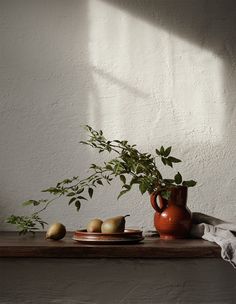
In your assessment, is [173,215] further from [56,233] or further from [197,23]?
[197,23]

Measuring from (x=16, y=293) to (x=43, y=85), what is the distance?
3.74ft

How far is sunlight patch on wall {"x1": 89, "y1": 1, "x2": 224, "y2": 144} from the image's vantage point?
2658 mm

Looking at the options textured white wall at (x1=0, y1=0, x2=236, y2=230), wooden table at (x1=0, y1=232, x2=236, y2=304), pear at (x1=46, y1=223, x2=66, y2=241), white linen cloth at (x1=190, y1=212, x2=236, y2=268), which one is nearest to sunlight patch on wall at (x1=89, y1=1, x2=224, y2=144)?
textured white wall at (x1=0, y1=0, x2=236, y2=230)

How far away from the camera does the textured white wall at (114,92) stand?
2637 mm

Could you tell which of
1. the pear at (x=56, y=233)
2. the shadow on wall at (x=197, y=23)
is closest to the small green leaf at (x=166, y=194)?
the pear at (x=56, y=233)

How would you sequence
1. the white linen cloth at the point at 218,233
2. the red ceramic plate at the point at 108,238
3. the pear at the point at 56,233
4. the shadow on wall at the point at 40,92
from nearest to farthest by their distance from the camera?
the white linen cloth at the point at 218,233, the red ceramic plate at the point at 108,238, the pear at the point at 56,233, the shadow on wall at the point at 40,92

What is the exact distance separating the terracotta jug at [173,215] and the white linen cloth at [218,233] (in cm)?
4

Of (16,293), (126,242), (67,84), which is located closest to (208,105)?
(67,84)

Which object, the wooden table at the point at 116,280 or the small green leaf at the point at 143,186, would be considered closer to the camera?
the wooden table at the point at 116,280

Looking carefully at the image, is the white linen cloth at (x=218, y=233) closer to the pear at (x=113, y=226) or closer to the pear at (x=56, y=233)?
the pear at (x=113, y=226)

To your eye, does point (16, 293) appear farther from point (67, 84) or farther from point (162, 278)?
point (67, 84)

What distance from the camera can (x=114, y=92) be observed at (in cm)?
267

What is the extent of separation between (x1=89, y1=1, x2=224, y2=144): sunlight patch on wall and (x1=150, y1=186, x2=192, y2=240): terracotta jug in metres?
Result: 0.71

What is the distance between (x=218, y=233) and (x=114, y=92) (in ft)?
3.33
